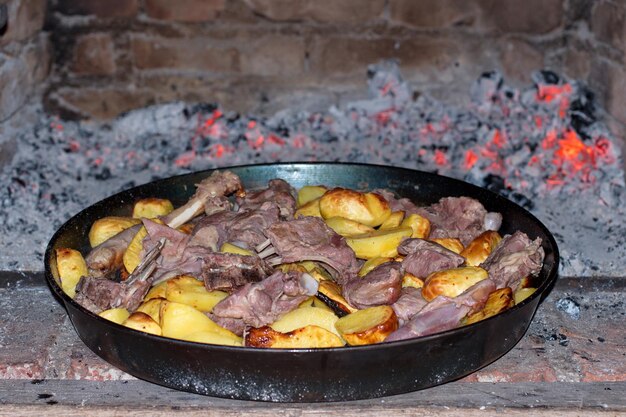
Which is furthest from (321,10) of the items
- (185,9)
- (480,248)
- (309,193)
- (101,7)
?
(480,248)

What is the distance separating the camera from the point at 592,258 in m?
3.37

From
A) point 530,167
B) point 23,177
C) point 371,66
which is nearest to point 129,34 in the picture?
point 23,177

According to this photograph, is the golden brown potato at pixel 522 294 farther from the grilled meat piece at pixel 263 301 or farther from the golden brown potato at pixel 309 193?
the golden brown potato at pixel 309 193

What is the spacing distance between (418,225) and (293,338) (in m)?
0.79

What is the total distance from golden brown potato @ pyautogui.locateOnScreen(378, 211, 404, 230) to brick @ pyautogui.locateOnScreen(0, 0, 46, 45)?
2.32 meters

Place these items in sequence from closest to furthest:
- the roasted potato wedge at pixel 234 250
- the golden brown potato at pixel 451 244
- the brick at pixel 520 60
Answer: the roasted potato wedge at pixel 234 250 → the golden brown potato at pixel 451 244 → the brick at pixel 520 60

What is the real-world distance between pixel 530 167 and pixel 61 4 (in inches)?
104

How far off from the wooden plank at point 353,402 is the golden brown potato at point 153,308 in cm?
21

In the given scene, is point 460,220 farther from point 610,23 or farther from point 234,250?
point 610,23

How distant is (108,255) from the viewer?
2633mm

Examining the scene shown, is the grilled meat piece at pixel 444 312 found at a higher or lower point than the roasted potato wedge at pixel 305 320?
higher

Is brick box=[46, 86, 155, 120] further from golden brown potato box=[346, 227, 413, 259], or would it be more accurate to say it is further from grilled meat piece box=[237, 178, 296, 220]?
golden brown potato box=[346, 227, 413, 259]

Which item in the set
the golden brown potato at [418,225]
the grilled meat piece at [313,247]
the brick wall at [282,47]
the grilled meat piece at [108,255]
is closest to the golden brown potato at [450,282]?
the grilled meat piece at [313,247]

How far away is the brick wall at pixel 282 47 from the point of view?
4609 millimetres
